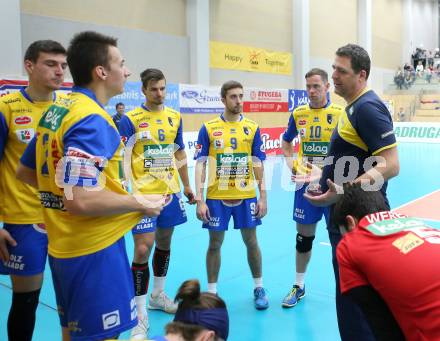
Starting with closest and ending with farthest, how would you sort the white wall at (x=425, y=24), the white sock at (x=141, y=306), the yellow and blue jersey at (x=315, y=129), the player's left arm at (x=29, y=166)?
1. the player's left arm at (x=29, y=166)
2. the white sock at (x=141, y=306)
3. the yellow and blue jersey at (x=315, y=129)
4. the white wall at (x=425, y=24)

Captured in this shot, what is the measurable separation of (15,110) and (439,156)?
51.0 ft

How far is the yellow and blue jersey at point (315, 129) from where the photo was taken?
14.5 feet

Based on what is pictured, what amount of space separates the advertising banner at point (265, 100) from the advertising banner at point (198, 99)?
1.88m

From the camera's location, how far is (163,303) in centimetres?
411

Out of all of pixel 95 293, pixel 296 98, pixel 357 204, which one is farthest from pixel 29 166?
pixel 296 98

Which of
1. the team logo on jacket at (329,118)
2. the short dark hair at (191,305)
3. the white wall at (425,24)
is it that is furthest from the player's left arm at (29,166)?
the white wall at (425,24)

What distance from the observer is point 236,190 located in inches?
165

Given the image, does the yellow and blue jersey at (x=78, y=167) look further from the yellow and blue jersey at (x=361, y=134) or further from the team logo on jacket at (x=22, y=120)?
the yellow and blue jersey at (x=361, y=134)

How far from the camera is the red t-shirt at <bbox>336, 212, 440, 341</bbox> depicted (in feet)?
5.38

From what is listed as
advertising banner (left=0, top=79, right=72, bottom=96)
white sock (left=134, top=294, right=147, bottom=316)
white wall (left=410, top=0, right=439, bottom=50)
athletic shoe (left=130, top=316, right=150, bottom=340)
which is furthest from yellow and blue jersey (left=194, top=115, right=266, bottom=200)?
white wall (left=410, top=0, right=439, bottom=50)

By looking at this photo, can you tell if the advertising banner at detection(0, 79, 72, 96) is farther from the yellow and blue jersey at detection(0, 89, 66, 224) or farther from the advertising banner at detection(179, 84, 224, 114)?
the yellow and blue jersey at detection(0, 89, 66, 224)

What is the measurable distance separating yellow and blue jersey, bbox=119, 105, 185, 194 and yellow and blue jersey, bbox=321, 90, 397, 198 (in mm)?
1693

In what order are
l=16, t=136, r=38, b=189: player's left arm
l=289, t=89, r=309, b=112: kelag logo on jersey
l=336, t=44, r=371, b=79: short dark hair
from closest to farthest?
1. l=16, t=136, r=38, b=189: player's left arm
2. l=336, t=44, r=371, b=79: short dark hair
3. l=289, t=89, r=309, b=112: kelag logo on jersey

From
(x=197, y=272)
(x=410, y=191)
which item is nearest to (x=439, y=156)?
(x=410, y=191)
